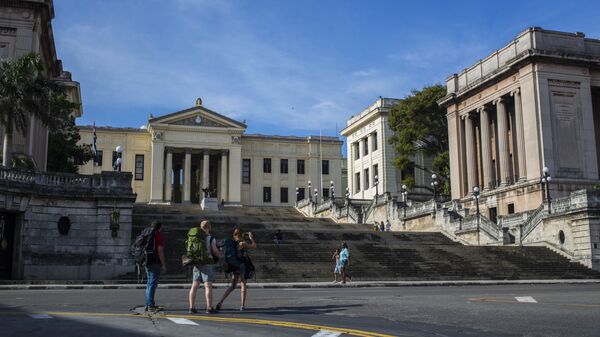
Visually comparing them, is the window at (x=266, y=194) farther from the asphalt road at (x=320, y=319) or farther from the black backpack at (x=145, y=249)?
the black backpack at (x=145, y=249)

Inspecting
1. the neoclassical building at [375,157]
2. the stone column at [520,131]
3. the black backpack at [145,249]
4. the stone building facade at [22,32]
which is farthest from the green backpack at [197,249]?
the neoclassical building at [375,157]

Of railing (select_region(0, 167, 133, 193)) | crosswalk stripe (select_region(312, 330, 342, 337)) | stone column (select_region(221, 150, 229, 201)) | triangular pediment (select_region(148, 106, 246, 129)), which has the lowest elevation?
crosswalk stripe (select_region(312, 330, 342, 337))

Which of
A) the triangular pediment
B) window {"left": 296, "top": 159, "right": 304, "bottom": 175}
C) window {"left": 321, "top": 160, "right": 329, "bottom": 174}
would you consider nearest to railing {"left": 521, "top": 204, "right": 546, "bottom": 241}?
the triangular pediment

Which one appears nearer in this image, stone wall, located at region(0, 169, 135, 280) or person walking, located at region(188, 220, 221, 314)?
person walking, located at region(188, 220, 221, 314)

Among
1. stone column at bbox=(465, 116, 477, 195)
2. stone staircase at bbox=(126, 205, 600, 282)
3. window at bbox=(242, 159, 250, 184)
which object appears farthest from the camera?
window at bbox=(242, 159, 250, 184)

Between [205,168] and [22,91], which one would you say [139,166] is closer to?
[205,168]

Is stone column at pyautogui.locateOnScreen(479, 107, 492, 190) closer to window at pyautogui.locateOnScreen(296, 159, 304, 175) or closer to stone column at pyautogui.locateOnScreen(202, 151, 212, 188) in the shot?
window at pyautogui.locateOnScreen(296, 159, 304, 175)

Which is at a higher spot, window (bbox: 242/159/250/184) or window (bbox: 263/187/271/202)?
window (bbox: 242/159/250/184)

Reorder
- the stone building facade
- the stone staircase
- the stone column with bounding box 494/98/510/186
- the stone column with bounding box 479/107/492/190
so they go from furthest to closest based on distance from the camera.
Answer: the stone column with bounding box 479/107/492/190 < the stone column with bounding box 494/98/510/186 < the stone building facade < the stone staircase

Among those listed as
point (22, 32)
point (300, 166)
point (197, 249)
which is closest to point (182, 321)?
point (197, 249)

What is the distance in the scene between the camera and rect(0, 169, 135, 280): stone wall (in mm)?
27328

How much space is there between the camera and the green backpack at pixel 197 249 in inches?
452

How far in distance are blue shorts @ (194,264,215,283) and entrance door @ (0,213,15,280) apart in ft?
61.5

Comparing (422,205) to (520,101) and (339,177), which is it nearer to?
(520,101)
